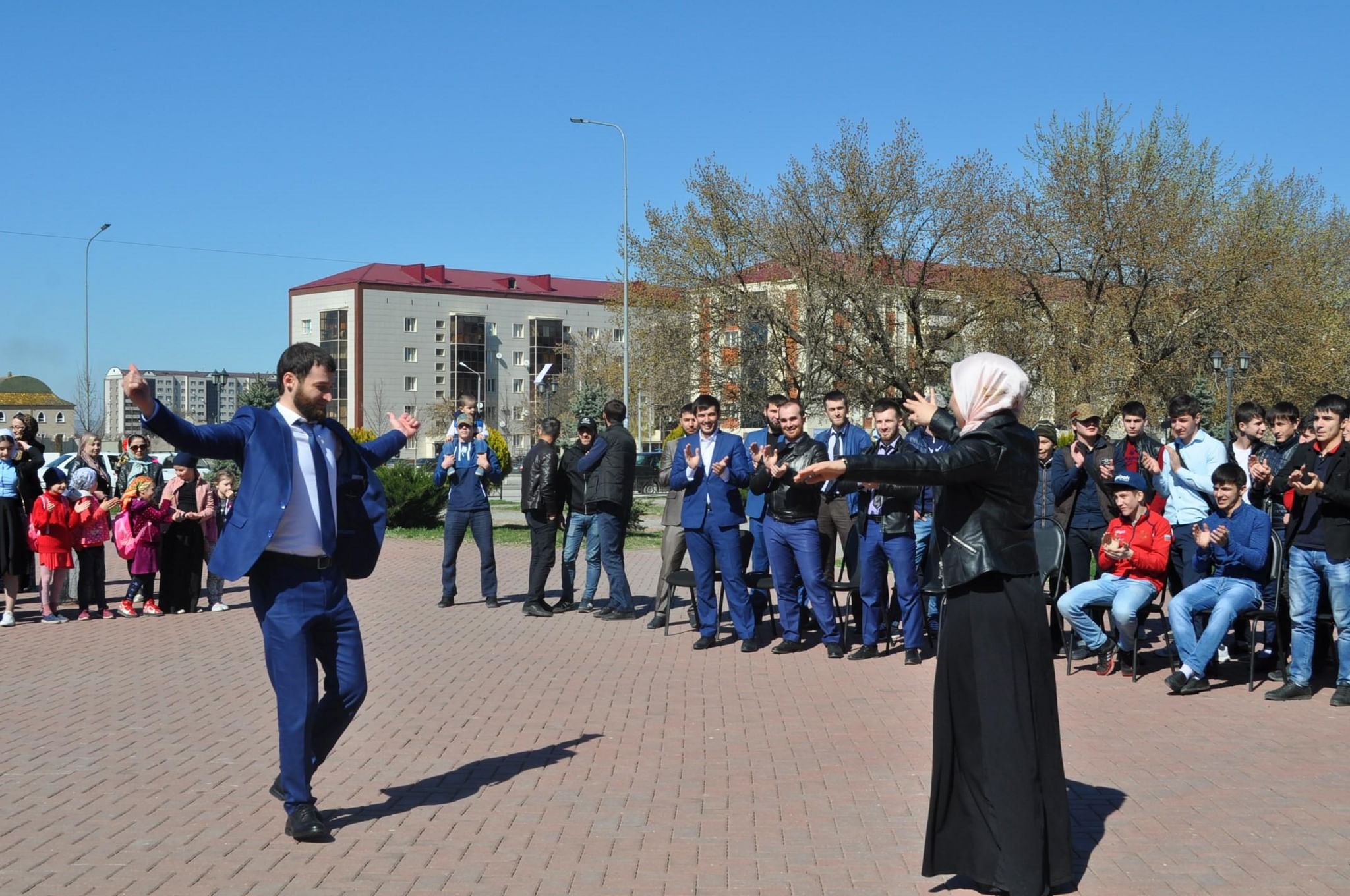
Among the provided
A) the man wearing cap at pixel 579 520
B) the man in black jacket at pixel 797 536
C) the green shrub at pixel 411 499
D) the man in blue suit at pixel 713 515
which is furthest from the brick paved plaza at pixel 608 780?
→ the green shrub at pixel 411 499

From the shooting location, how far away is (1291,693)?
8805 millimetres

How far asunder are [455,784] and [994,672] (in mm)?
3024

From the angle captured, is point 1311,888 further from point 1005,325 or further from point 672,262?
point 672,262

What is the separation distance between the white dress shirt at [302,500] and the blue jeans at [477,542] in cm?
826

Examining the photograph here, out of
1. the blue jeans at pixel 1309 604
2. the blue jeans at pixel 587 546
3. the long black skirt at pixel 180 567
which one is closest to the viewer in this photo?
the blue jeans at pixel 1309 604

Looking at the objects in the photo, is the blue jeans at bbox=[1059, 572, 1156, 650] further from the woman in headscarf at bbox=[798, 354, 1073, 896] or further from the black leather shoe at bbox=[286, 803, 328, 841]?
the black leather shoe at bbox=[286, 803, 328, 841]

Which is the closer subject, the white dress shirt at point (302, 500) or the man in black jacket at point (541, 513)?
the white dress shirt at point (302, 500)

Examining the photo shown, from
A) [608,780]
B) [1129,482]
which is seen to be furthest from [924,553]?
[608,780]

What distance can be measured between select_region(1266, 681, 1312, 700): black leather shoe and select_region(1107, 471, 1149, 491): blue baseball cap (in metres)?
1.68

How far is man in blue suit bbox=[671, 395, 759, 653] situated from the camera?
11055 mm

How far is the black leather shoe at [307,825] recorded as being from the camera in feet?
18.2

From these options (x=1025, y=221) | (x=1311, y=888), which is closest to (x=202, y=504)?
(x=1311, y=888)

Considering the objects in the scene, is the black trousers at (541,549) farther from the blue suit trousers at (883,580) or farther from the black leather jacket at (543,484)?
the blue suit trousers at (883,580)

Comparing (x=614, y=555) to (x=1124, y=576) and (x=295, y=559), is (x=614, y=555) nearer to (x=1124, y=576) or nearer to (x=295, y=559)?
(x=1124, y=576)
